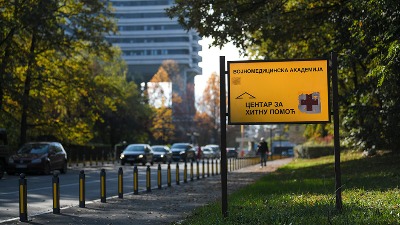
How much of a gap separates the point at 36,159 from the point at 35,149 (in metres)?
1.16

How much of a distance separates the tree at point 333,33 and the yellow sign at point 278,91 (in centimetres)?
655

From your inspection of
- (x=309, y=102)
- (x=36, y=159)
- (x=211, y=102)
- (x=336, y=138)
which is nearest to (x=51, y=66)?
(x=36, y=159)

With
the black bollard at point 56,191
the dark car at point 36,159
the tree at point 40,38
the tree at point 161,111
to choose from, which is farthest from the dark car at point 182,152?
the black bollard at point 56,191

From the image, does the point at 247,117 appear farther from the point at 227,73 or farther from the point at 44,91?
the point at 44,91

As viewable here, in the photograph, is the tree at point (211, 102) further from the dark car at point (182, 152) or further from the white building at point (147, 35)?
the white building at point (147, 35)

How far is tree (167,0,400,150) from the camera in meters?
18.6

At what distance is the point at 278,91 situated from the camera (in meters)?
10.2

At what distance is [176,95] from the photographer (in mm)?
84375

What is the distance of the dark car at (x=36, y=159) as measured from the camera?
28531 millimetres

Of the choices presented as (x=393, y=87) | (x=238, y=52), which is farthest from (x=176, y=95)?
(x=393, y=87)

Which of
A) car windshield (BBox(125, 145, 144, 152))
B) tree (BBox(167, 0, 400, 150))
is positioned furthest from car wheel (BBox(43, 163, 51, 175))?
car windshield (BBox(125, 145, 144, 152))

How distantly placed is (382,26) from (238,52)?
808 centimetres

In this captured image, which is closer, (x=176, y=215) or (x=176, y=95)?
(x=176, y=215)

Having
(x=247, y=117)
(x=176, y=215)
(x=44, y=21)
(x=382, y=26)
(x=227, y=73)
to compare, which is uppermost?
(x=44, y=21)
